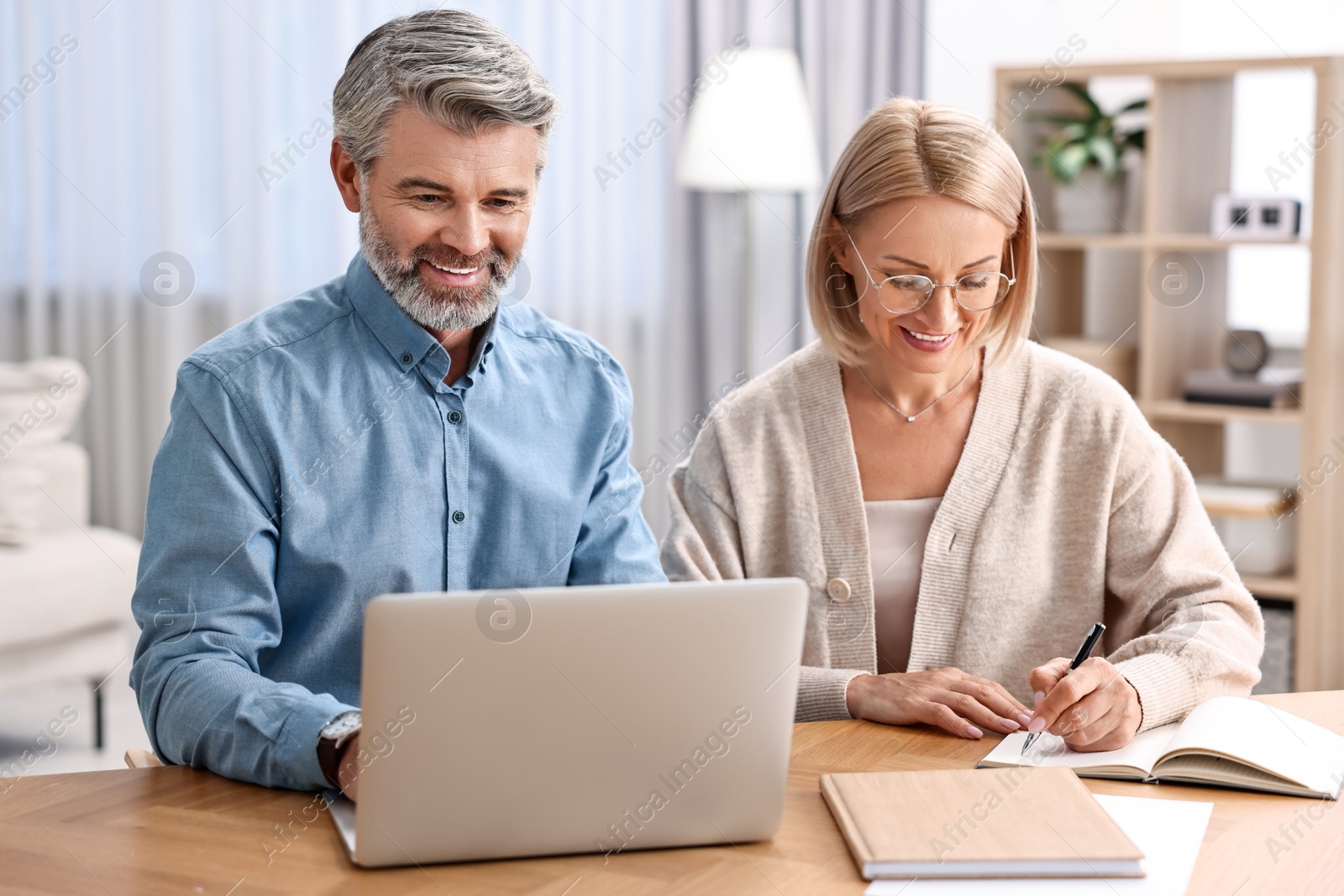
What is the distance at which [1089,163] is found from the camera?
11.3 ft

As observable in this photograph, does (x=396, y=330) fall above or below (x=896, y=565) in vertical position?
above

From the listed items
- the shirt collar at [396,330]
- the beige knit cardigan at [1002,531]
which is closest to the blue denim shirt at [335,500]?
the shirt collar at [396,330]

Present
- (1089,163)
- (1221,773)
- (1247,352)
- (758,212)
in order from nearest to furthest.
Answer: (1221,773) < (1247,352) < (1089,163) < (758,212)

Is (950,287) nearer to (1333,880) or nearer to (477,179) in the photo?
(477,179)

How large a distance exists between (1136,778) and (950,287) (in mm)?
628

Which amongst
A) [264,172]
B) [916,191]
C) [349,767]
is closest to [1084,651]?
[916,191]

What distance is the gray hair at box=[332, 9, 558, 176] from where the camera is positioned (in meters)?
1.44

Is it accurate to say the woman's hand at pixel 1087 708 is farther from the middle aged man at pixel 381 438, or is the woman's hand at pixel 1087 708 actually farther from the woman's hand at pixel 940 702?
the middle aged man at pixel 381 438

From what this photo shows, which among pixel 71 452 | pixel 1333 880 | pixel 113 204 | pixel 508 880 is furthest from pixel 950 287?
pixel 113 204

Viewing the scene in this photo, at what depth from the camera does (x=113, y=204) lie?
381 centimetres

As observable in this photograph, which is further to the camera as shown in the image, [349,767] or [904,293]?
[904,293]

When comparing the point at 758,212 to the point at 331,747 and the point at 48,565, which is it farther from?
the point at 331,747

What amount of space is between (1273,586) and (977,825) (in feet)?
8.04

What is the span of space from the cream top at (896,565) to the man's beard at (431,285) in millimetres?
556
